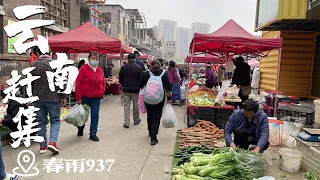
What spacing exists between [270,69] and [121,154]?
10633 millimetres

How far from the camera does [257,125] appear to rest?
14.1 ft

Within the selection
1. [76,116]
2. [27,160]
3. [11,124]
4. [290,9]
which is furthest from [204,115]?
[290,9]

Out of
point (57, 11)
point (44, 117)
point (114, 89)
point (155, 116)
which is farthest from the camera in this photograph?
point (57, 11)

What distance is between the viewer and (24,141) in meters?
5.07

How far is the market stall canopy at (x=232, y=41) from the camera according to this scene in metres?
7.03

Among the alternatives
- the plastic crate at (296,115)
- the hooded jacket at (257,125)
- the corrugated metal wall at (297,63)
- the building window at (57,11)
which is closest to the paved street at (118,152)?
the hooded jacket at (257,125)

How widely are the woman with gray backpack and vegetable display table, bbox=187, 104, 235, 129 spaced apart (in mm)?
1261

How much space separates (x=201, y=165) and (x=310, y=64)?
10.2 m

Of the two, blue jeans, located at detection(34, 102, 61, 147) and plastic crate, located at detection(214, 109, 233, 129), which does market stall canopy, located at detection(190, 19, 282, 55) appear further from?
blue jeans, located at detection(34, 102, 61, 147)

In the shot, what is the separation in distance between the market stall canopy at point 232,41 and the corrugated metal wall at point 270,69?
2357 millimetres

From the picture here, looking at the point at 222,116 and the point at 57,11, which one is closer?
the point at 222,116

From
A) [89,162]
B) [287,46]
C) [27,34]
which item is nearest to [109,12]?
[287,46]

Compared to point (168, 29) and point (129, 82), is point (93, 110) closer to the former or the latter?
Result: point (129, 82)

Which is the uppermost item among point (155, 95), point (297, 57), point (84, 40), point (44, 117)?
point (84, 40)
